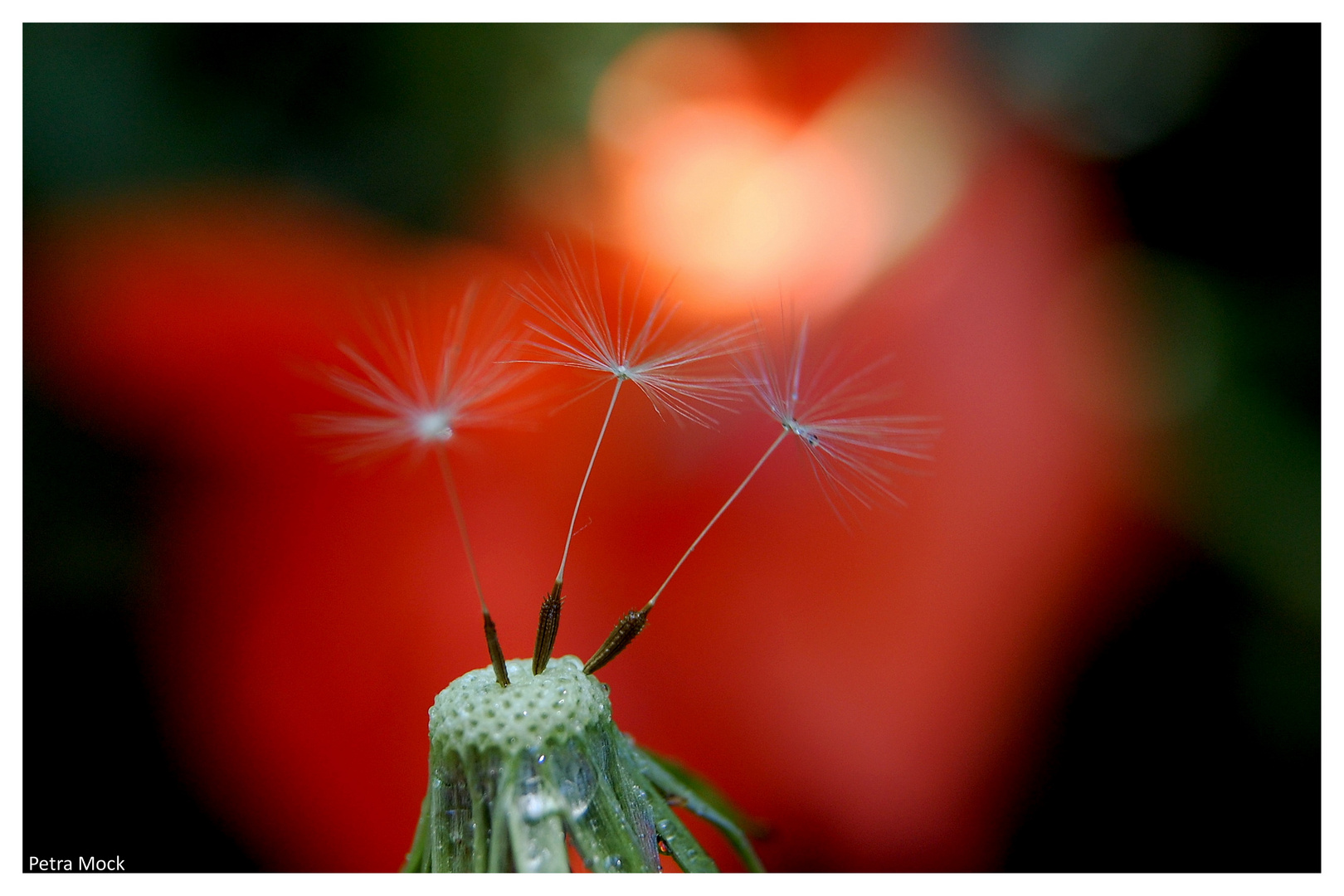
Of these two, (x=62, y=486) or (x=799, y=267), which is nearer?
(x=62, y=486)

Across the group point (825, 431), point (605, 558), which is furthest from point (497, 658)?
point (605, 558)

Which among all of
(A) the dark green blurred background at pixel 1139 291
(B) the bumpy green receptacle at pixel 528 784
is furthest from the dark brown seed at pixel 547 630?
(A) the dark green blurred background at pixel 1139 291

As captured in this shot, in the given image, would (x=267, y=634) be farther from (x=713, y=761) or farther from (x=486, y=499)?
(x=713, y=761)

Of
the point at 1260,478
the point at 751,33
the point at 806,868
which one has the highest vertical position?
the point at 751,33

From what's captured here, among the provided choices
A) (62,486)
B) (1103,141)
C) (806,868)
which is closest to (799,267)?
(1103,141)

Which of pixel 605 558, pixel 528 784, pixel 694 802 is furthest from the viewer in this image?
A: pixel 605 558

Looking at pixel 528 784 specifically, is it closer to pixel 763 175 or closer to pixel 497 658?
pixel 497 658

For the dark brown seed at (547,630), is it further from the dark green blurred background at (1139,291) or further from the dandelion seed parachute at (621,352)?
the dark green blurred background at (1139,291)
